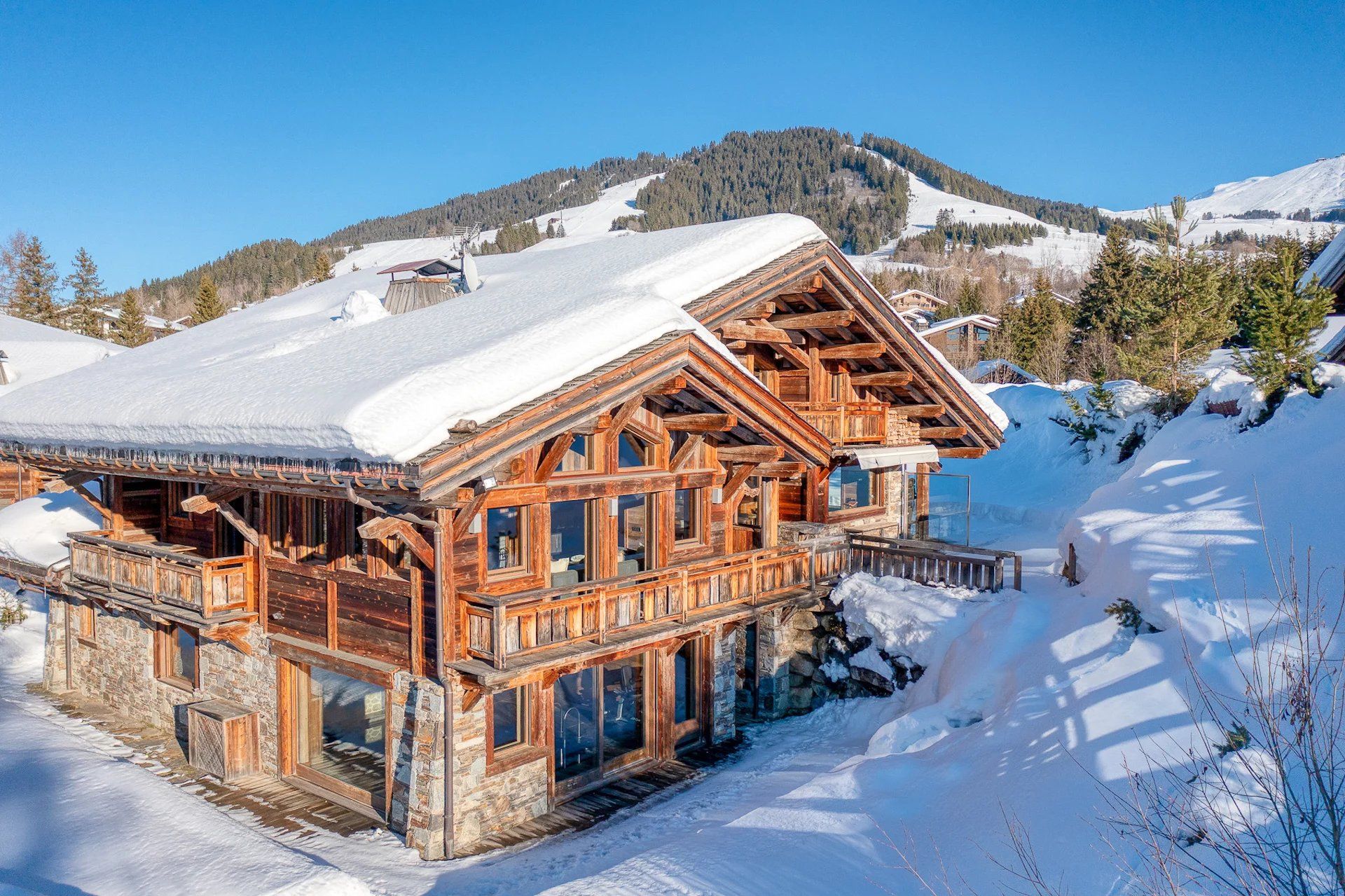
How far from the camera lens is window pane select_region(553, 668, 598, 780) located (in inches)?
521

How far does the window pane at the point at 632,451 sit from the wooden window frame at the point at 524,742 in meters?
3.70

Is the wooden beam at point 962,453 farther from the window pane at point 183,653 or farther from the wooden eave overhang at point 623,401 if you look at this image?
the window pane at point 183,653

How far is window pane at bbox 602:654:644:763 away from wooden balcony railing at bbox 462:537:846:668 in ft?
5.43

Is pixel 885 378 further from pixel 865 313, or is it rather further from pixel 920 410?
pixel 865 313

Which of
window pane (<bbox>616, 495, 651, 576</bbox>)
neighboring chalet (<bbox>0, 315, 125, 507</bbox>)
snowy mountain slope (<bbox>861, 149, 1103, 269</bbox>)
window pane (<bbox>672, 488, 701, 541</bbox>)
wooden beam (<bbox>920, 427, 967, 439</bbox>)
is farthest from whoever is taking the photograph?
snowy mountain slope (<bbox>861, 149, 1103, 269</bbox>)

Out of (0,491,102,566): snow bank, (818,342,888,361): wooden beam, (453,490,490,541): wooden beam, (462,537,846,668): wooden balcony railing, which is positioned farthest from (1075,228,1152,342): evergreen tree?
(0,491,102,566): snow bank

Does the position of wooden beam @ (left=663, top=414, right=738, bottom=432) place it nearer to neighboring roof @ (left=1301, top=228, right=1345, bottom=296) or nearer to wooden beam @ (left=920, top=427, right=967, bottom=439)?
wooden beam @ (left=920, top=427, right=967, bottom=439)

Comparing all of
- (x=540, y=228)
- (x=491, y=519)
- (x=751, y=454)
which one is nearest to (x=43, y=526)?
(x=491, y=519)

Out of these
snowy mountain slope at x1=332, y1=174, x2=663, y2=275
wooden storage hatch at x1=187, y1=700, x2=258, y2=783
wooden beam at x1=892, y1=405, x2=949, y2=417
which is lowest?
wooden storage hatch at x1=187, y1=700, x2=258, y2=783

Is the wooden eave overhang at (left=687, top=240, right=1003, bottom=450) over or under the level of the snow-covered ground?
over

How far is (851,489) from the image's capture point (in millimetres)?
19297

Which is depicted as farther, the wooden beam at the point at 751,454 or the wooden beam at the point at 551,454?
the wooden beam at the point at 751,454

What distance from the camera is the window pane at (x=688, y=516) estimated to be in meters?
15.3

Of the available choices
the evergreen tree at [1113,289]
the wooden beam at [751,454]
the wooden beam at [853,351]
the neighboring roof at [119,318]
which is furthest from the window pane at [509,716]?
the neighboring roof at [119,318]
